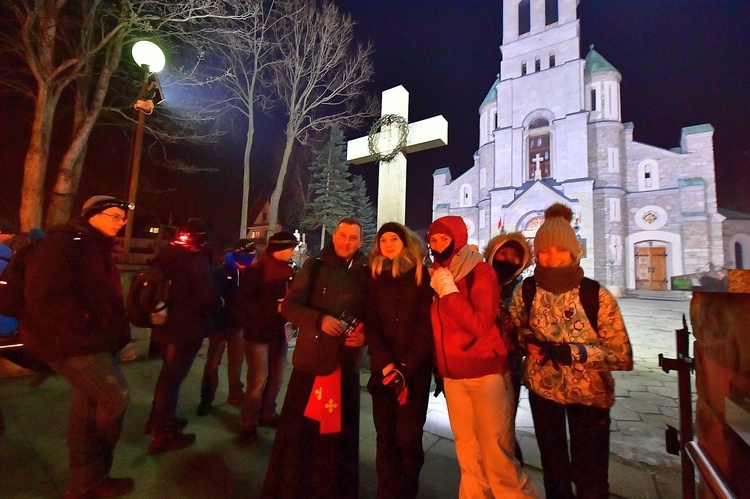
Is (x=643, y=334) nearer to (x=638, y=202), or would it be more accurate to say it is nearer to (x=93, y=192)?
(x=638, y=202)

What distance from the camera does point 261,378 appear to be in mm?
3193

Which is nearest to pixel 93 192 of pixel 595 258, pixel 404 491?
pixel 404 491

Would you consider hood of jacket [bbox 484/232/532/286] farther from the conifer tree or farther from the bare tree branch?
the conifer tree

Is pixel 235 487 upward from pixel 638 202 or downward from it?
downward

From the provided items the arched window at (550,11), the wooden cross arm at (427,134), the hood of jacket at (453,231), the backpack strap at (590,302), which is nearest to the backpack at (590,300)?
the backpack strap at (590,302)

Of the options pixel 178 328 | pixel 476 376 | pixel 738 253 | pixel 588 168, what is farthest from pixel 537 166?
pixel 178 328

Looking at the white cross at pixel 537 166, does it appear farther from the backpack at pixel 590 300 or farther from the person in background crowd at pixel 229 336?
the backpack at pixel 590 300

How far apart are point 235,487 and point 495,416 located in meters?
1.87

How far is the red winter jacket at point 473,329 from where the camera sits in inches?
81.2

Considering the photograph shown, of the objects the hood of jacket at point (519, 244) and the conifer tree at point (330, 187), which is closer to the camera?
the hood of jacket at point (519, 244)

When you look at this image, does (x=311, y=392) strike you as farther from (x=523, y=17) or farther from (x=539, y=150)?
(x=523, y=17)

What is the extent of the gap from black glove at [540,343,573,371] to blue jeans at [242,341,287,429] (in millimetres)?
2344

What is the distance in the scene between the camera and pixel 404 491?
2141mm

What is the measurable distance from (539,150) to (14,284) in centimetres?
2860
